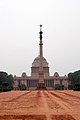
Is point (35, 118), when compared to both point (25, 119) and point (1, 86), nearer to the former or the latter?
point (25, 119)

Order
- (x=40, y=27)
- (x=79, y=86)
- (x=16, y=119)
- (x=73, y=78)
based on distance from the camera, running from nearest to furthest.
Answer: (x=16, y=119) < (x=79, y=86) < (x=73, y=78) < (x=40, y=27)

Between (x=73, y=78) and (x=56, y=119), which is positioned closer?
(x=56, y=119)

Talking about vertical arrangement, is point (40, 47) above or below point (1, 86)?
above

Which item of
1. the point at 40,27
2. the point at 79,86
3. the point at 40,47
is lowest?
the point at 79,86

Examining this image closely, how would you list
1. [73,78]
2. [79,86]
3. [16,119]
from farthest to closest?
[73,78]
[79,86]
[16,119]

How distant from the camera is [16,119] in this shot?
72.4ft

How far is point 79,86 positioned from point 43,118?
3999 inches

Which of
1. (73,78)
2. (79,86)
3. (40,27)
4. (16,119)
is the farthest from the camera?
(40,27)

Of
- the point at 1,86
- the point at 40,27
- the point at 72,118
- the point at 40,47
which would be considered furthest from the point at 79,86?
the point at 72,118

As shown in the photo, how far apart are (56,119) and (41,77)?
13574cm

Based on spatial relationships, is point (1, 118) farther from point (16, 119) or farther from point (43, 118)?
point (43, 118)

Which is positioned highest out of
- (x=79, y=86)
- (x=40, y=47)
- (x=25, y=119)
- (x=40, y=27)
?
(x=40, y=27)

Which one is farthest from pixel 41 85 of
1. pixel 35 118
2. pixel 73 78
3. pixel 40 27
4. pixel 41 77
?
pixel 35 118

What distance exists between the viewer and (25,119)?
2216cm
